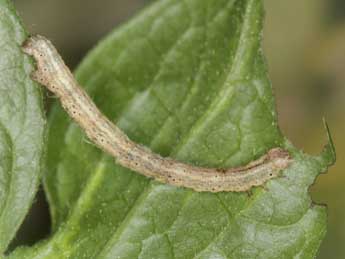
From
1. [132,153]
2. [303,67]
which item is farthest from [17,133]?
[303,67]

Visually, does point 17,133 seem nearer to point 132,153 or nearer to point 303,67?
point 132,153

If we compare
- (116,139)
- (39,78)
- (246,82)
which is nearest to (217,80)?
(246,82)

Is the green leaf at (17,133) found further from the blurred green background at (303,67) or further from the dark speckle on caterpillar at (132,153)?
the blurred green background at (303,67)

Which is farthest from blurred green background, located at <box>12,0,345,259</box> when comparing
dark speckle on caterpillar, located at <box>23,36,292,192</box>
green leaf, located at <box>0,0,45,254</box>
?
green leaf, located at <box>0,0,45,254</box>

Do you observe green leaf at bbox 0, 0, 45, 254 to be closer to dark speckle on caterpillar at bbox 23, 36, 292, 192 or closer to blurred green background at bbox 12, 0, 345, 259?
dark speckle on caterpillar at bbox 23, 36, 292, 192

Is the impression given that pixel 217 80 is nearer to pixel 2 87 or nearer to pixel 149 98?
pixel 149 98
